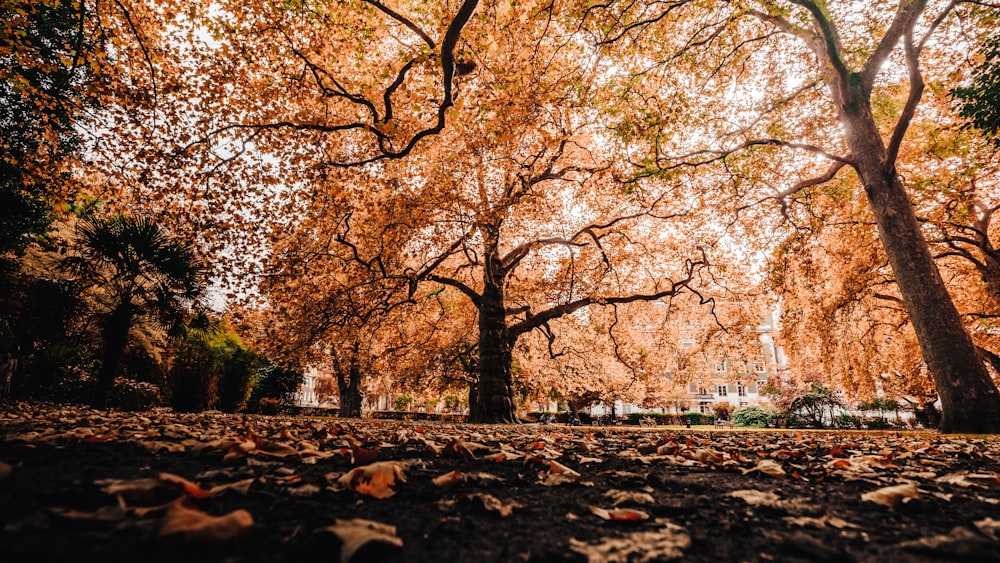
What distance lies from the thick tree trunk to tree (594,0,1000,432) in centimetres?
2

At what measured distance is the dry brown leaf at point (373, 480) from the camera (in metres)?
1.59

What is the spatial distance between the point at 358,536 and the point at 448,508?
20.3 inches

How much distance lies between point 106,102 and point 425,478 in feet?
36.6

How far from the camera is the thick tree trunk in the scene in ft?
21.6

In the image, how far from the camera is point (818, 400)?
2617 centimetres

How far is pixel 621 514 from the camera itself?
147 cm

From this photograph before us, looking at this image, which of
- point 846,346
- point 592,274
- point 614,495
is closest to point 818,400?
point 846,346

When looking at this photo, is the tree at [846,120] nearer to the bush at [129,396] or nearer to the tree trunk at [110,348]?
the tree trunk at [110,348]

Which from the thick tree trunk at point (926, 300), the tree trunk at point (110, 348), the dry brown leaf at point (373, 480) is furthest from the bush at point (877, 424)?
the tree trunk at point (110, 348)

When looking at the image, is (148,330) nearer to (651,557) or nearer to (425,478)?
(425,478)

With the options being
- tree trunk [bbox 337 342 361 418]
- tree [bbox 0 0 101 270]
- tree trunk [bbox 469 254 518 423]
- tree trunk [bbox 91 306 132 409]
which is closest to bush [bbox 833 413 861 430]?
tree trunk [bbox 469 254 518 423]

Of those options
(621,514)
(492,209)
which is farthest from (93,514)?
(492,209)

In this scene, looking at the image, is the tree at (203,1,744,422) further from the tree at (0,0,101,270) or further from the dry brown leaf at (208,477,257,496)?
the dry brown leaf at (208,477,257,496)

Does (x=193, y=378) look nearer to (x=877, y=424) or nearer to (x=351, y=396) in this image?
(x=351, y=396)
